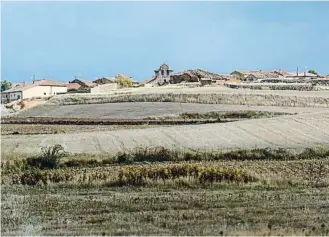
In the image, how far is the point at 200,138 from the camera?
3575 cm

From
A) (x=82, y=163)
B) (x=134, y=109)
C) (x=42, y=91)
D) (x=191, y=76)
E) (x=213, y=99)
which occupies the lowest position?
(x=82, y=163)

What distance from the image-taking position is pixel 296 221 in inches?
514

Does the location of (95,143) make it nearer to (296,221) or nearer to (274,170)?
(274,170)

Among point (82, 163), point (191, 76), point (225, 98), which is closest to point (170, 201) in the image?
point (82, 163)

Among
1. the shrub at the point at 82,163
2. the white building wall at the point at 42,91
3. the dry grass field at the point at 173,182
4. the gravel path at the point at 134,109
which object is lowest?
the shrub at the point at 82,163

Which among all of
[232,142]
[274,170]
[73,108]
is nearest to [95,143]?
[232,142]

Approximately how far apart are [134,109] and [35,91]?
73.1 m

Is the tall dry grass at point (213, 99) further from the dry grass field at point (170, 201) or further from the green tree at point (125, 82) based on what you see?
the green tree at point (125, 82)

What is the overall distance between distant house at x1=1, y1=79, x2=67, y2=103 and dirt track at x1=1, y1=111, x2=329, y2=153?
93803 millimetres

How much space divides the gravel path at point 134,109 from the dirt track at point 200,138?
742 inches

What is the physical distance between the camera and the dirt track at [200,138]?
32.1 m

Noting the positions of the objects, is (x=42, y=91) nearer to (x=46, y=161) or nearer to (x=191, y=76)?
(x=191, y=76)

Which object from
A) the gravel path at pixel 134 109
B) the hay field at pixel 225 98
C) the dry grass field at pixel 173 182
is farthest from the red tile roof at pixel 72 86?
the dry grass field at pixel 173 182

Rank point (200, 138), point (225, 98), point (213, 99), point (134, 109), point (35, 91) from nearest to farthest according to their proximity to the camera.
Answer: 1. point (200, 138)
2. point (134, 109)
3. point (225, 98)
4. point (213, 99)
5. point (35, 91)
